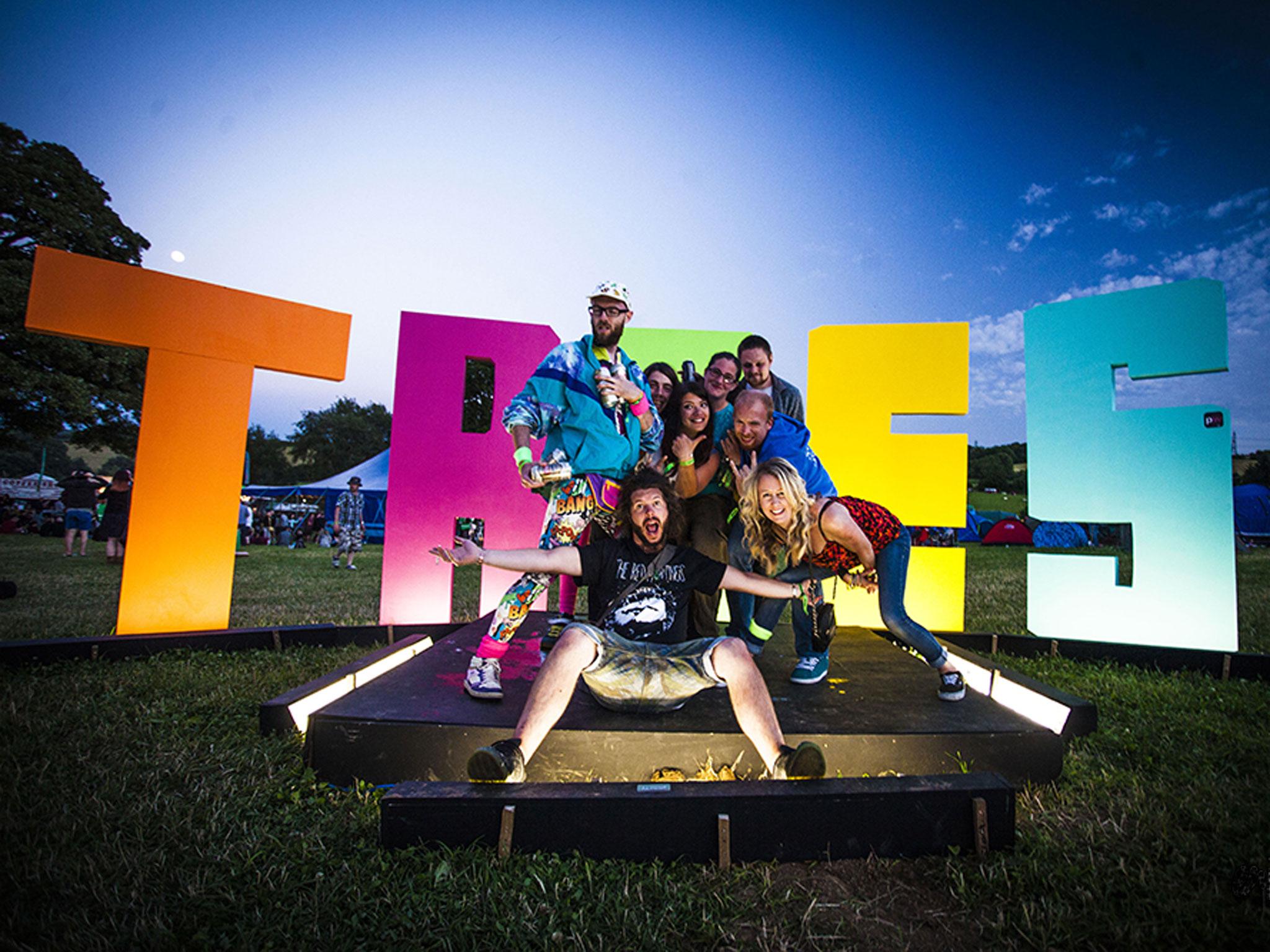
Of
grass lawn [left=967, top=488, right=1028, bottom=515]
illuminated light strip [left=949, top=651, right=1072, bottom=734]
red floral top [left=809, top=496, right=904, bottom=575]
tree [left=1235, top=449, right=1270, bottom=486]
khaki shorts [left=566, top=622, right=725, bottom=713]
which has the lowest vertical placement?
illuminated light strip [left=949, top=651, right=1072, bottom=734]

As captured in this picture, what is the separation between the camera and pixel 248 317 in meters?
5.03

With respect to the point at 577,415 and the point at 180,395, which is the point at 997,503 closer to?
the point at 577,415

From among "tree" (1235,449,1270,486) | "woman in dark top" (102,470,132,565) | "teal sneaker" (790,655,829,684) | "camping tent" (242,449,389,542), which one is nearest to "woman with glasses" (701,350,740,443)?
"teal sneaker" (790,655,829,684)

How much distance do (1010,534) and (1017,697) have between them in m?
27.3

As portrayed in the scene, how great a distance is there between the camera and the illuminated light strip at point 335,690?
3080 millimetres

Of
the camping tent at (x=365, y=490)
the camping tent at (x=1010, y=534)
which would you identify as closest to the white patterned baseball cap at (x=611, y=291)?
the camping tent at (x=365, y=490)

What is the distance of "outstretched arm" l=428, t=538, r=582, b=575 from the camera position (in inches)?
99.7

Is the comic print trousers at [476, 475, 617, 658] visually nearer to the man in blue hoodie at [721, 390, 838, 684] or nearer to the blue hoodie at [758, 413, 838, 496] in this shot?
the man in blue hoodie at [721, 390, 838, 684]

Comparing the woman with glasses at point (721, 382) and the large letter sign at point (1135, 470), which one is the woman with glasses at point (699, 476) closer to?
the woman with glasses at point (721, 382)

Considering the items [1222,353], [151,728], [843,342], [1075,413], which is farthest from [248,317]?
[1222,353]

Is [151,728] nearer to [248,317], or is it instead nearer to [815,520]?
[248,317]

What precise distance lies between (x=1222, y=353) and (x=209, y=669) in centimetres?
786

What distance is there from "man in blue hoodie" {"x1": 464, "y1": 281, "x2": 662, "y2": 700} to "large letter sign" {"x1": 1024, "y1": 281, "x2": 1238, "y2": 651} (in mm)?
4117

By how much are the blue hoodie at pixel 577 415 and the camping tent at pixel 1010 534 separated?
28.3m
